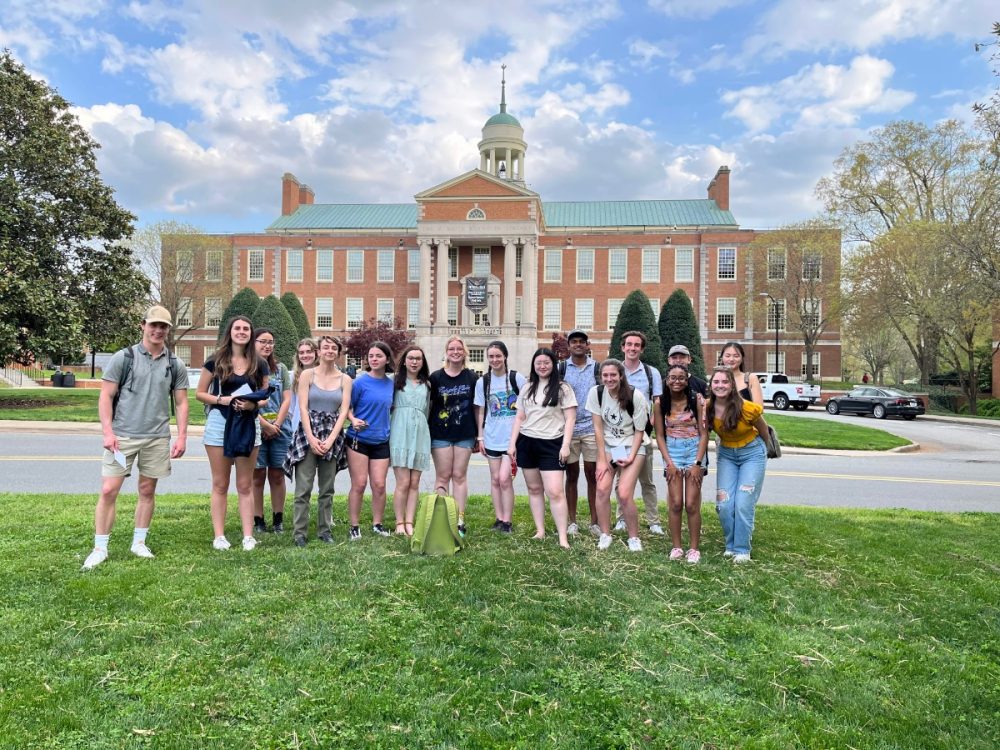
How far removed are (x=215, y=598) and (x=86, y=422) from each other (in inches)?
685

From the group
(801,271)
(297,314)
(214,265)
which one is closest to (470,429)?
(297,314)

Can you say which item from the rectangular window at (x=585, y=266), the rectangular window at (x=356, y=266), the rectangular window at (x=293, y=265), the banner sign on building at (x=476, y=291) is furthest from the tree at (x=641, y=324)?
the rectangular window at (x=293, y=265)

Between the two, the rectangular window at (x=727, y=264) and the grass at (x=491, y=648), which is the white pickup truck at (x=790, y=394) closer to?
the rectangular window at (x=727, y=264)

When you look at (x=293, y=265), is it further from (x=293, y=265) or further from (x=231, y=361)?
(x=231, y=361)

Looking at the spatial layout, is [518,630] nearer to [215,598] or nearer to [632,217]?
[215,598]

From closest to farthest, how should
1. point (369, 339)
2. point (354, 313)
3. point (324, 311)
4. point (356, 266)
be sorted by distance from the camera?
point (369, 339)
point (354, 313)
point (356, 266)
point (324, 311)

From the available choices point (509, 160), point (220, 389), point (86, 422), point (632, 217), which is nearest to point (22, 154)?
point (86, 422)

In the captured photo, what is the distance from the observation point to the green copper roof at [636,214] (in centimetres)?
5666

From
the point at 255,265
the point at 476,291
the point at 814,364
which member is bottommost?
the point at 814,364

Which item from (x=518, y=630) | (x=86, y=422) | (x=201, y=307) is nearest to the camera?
(x=518, y=630)

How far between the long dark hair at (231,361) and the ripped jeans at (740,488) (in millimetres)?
4270

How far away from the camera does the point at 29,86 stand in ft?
77.0

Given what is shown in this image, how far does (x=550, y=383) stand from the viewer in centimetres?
639

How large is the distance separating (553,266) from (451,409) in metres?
50.3
